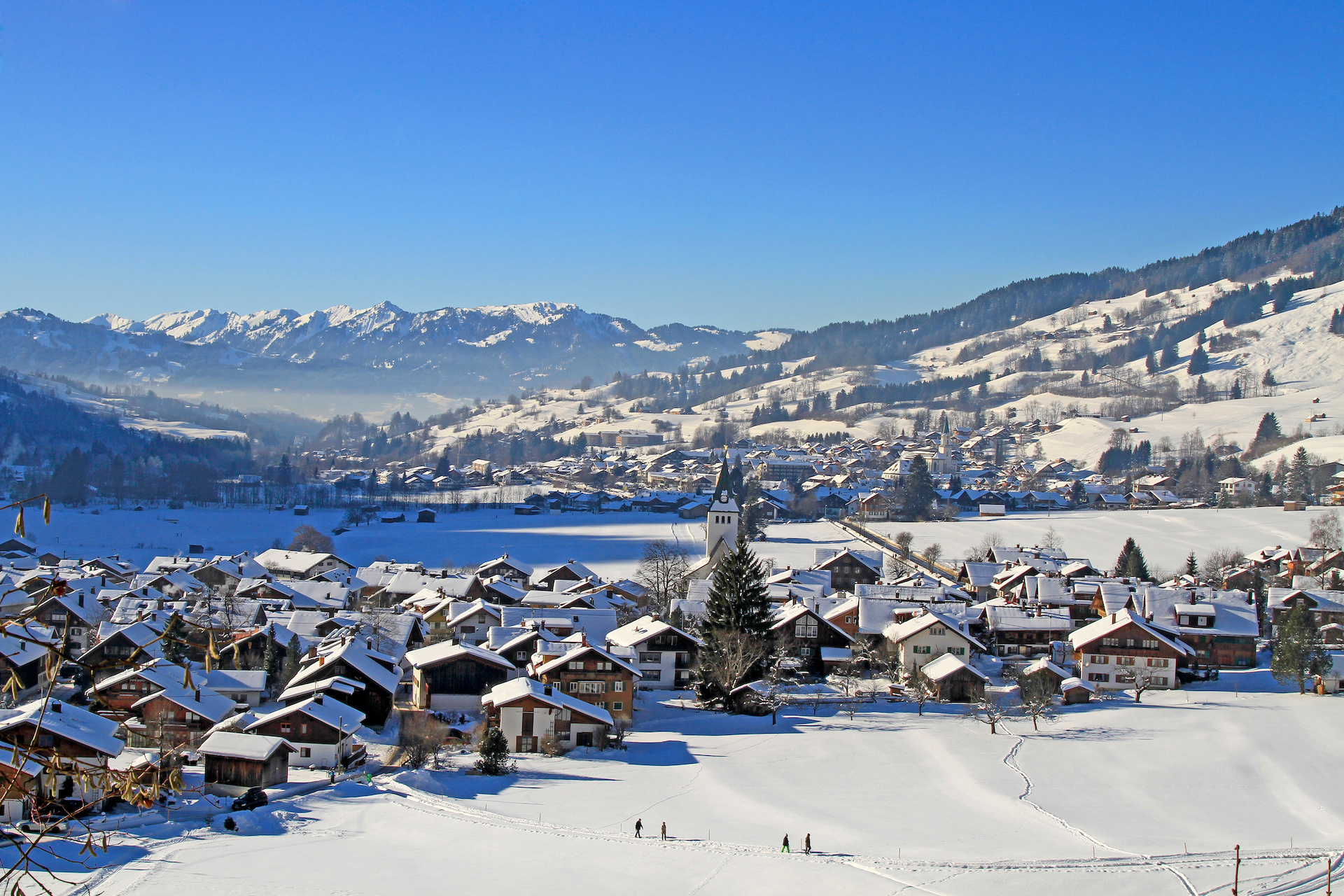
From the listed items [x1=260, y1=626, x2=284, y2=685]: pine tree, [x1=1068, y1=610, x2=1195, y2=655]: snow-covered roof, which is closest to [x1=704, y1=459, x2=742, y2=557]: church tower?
[x1=1068, y1=610, x2=1195, y2=655]: snow-covered roof

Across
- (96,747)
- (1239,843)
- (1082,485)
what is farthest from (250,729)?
(1082,485)

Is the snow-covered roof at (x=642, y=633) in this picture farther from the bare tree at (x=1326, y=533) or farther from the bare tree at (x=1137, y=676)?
the bare tree at (x=1326, y=533)

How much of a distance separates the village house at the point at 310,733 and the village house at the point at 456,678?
4986mm

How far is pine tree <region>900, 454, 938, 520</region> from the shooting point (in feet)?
254

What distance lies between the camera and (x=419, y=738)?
75.4ft

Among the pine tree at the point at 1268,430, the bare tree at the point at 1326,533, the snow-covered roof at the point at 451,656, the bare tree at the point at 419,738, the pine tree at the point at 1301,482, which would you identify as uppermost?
the pine tree at the point at 1268,430

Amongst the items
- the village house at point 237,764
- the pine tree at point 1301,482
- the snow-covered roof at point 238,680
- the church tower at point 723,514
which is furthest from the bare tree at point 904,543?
the village house at point 237,764

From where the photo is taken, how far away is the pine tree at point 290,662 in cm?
2964

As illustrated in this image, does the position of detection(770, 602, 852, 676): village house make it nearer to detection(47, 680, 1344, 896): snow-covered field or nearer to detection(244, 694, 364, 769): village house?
detection(47, 680, 1344, 896): snow-covered field

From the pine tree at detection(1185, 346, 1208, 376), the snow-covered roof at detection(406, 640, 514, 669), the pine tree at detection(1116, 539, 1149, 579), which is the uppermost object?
the pine tree at detection(1185, 346, 1208, 376)

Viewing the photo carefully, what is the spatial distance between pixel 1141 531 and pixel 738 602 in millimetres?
44644

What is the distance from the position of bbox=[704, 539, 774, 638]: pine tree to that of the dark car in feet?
47.5

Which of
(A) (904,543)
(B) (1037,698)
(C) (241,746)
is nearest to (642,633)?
(B) (1037,698)

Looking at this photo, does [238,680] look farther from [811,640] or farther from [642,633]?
[811,640]
